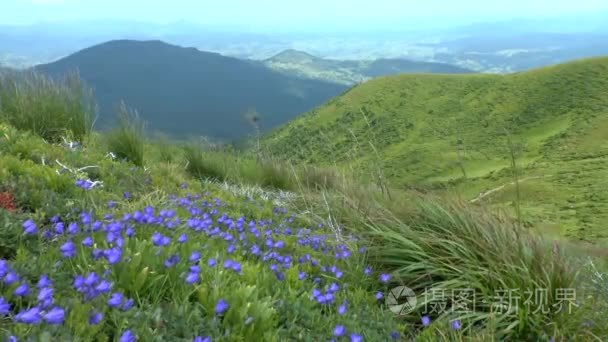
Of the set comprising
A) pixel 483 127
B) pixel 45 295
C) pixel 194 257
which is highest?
pixel 45 295

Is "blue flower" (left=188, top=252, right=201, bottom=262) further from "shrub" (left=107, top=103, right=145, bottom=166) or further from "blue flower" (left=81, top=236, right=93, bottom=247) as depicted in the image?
"shrub" (left=107, top=103, right=145, bottom=166)

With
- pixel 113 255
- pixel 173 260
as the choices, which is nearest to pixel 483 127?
pixel 173 260

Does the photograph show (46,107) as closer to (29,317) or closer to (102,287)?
(102,287)

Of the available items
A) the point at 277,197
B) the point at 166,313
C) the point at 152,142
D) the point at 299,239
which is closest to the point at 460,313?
the point at 299,239

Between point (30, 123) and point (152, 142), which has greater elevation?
point (30, 123)

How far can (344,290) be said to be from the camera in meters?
3.46

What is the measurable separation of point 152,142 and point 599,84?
204 ft

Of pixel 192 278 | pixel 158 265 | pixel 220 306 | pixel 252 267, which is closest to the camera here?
pixel 220 306

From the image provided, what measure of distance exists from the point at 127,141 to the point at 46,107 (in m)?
1.16

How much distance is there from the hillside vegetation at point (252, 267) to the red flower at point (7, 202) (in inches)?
0.6

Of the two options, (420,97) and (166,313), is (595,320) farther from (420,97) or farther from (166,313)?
(420,97)

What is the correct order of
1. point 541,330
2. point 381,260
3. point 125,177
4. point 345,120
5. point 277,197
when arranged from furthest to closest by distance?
point 345,120 < point 277,197 < point 125,177 < point 381,260 < point 541,330

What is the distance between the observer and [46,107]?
7352 mm

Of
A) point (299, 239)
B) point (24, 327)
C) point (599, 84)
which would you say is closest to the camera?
point (24, 327)
